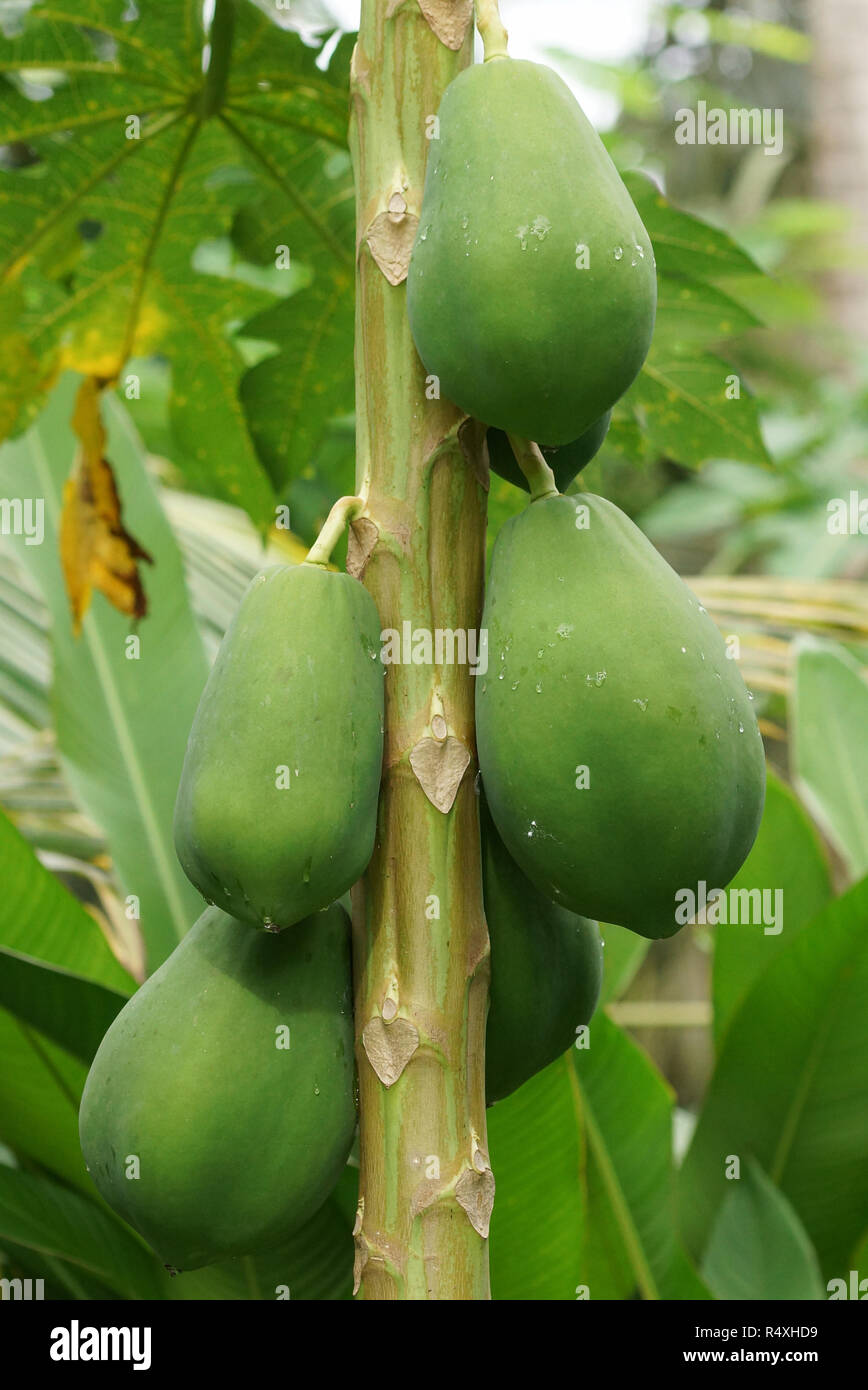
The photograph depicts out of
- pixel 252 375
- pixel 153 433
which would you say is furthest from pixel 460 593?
pixel 153 433

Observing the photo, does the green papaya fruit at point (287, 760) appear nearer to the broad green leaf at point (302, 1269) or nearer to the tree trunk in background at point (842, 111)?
the broad green leaf at point (302, 1269)

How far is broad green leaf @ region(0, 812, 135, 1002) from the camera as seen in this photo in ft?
3.49

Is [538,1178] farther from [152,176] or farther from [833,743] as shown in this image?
[152,176]

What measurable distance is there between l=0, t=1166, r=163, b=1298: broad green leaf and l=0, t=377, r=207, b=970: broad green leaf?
316 mm

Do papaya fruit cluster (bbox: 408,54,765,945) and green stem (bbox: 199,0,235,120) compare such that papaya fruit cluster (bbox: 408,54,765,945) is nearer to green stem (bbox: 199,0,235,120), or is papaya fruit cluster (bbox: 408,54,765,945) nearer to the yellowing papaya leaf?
green stem (bbox: 199,0,235,120)

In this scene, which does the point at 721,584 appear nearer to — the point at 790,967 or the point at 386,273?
the point at 790,967

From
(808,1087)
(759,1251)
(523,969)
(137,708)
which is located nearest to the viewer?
(523,969)

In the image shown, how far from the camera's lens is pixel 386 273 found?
0.67m

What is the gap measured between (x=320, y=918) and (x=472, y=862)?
87mm

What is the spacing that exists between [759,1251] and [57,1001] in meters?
0.62

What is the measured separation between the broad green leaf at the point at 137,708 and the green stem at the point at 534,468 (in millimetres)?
763

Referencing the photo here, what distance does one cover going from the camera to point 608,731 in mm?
597

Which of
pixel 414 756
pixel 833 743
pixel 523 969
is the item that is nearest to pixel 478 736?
pixel 414 756

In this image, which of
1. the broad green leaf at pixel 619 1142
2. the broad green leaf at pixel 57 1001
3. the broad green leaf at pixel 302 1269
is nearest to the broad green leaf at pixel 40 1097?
the broad green leaf at pixel 57 1001
